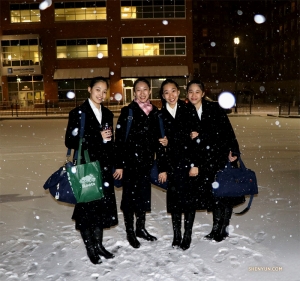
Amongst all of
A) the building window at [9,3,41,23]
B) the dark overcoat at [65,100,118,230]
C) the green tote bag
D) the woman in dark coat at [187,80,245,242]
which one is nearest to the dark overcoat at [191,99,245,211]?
the woman in dark coat at [187,80,245,242]

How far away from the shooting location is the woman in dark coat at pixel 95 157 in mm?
4090

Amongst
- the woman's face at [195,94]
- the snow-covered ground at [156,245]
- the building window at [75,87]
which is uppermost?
the building window at [75,87]

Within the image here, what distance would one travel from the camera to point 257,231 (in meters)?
5.04

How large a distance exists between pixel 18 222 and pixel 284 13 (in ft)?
204

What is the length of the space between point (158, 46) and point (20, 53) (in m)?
14.6

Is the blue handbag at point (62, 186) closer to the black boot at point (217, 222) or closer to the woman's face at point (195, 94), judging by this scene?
the woman's face at point (195, 94)

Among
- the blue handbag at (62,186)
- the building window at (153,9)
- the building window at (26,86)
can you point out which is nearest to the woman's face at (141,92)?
the blue handbag at (62,186)

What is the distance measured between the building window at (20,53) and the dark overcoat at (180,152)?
127 feet

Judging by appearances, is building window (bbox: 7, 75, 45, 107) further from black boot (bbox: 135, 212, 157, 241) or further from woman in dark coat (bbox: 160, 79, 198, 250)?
woman in dark coat (bbox: 160, 79, 198, 250)

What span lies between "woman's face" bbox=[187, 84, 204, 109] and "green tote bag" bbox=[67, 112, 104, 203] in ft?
4.39

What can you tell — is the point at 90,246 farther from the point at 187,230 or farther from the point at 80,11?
the point at 80,11

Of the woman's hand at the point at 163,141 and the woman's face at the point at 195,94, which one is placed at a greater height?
the woman's face at the point at 195,94

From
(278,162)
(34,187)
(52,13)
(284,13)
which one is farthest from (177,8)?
(34,187)

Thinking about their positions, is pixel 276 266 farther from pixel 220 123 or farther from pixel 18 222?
pixel 18 222
